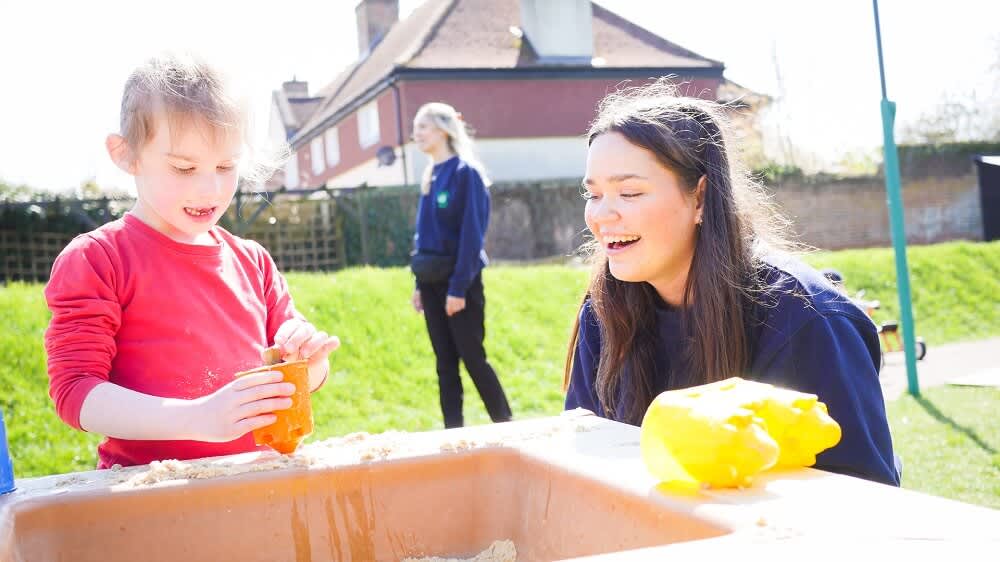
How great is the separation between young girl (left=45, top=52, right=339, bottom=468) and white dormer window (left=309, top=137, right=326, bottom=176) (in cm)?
2760

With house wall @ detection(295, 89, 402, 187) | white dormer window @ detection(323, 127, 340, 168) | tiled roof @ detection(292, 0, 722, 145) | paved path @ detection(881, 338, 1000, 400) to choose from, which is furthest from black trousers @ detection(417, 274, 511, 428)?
white dormer window @ detection(323, 127, 340, 168)

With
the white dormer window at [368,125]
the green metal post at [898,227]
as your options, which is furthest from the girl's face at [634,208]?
the white dormer window at [368,125]

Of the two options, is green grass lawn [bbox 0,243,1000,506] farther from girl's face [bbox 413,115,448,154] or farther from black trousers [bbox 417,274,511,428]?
girl's face [bbox 413,115,448,154]

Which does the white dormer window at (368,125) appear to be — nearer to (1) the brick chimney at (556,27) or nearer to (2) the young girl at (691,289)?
(1) the brick chimney at (556,27)

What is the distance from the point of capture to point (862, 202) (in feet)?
66.1

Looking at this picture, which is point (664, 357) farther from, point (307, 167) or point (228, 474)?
point (307, 167)

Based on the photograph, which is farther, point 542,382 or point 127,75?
point 542,382

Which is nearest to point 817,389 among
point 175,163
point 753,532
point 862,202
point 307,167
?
point 753,532

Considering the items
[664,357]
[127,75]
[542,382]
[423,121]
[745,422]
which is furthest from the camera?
[542,382]

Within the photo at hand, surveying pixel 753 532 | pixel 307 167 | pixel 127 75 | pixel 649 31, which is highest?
pixel 649 31

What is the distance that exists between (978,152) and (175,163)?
76.4 feet

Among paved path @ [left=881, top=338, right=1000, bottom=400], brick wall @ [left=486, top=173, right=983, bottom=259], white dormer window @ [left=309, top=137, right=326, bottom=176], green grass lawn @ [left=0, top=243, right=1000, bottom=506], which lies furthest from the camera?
white dormer window @ [left=309, top=137, right=326, bottom=176]

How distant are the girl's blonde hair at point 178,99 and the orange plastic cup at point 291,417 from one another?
0.61 metres

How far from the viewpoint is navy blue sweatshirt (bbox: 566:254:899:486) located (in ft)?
5.49
